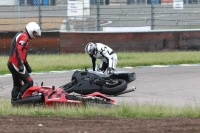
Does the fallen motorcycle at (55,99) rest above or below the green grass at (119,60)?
above

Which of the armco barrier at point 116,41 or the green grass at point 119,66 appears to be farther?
the armco barrier at point 116,41

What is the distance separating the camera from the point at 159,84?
1655 centimetres

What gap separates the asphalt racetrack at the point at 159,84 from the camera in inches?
540

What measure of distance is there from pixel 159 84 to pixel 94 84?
128 inches

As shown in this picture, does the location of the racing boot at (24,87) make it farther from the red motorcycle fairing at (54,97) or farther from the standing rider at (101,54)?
the standing rider at (101,54)

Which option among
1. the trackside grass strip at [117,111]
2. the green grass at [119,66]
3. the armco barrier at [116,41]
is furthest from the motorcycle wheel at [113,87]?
the armco barrier at [116,41]

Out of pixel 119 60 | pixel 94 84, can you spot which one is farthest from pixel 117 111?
pixel 119 60

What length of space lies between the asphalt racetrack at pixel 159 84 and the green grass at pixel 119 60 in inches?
40.0

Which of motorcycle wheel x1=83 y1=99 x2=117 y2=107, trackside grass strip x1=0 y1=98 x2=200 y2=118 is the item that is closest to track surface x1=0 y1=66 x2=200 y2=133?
trackside grass strip x1=0 y1=98 x2=200 y2=118

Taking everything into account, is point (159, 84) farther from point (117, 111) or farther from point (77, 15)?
point (77, 15)

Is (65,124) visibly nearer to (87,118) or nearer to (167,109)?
(87,118)

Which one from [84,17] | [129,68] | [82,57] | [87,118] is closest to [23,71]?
[87,118]

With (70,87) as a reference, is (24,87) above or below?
above

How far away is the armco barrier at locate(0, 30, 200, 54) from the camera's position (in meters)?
24.0
